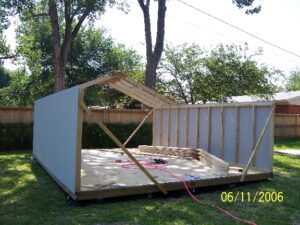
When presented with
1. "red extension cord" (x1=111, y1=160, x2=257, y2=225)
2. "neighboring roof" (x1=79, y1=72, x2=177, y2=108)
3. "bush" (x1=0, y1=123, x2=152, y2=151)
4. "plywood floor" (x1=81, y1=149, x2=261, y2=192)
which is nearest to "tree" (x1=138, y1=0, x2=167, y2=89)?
"bush" (x1=0, y1=123, x2=152, y2=151)

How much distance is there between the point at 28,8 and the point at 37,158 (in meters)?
6.85

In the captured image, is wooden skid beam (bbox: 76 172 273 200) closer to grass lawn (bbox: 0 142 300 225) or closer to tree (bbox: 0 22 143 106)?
grass lawn (bbox: 0 142 300 225)

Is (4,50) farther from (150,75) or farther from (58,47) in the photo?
(150,75)

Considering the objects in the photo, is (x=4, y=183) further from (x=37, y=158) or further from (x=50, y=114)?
(x=37, y=158)

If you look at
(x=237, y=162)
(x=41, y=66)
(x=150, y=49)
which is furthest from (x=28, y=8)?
(x=237, y=162)

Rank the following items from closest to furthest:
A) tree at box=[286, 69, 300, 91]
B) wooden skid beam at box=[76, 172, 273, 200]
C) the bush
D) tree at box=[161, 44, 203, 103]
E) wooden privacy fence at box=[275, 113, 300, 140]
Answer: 1. wooden skid beam at box=[76, 172, 273, 200]
2. the bush
3. wooden privacy fence at box=[275, 113, 300, 140]
4. tree at box=[161, 44, 203, 103]
5. tree at box=[286, 69, 300, 91]

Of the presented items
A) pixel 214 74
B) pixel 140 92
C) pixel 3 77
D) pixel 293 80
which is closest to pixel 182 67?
pixel 214 74

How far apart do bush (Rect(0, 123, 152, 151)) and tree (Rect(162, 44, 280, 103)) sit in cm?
738

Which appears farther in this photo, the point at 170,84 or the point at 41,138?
the point at 170,84

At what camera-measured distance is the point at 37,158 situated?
9.46m

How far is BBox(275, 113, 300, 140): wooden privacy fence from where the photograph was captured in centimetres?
1905

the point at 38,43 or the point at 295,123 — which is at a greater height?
the point at 38,43

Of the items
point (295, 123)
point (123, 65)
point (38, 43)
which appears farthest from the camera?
point (123, 65)

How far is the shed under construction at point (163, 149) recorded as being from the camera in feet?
18.7
